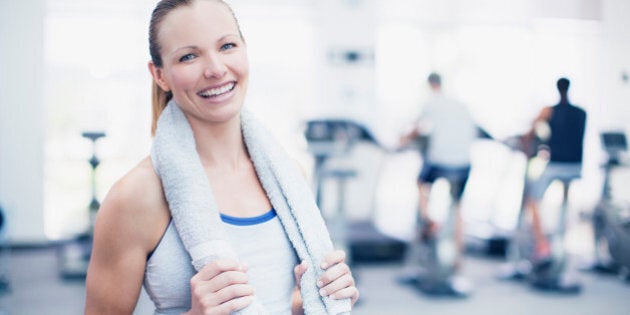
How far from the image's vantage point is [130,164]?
595cm

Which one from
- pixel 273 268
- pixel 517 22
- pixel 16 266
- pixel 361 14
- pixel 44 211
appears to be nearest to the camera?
pixel 273 268

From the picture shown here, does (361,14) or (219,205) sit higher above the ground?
(361,14)

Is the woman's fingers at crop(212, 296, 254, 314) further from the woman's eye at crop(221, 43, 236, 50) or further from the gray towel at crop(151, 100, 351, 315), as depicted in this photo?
the woman's eye at crop(221, 43, 236, 50)

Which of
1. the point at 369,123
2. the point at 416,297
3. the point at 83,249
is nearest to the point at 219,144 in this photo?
the point at 416,297

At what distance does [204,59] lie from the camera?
39.1 inches

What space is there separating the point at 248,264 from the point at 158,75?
15.1 inches

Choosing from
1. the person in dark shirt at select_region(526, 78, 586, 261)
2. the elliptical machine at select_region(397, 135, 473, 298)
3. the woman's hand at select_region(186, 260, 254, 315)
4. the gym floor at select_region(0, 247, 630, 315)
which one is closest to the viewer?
the woman's hand at select_region(186, 260, 254, 315)

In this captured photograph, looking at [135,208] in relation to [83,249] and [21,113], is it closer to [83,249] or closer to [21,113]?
[83,249]

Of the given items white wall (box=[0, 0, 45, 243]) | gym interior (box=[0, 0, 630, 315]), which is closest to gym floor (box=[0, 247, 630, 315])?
gym interior (box=[0, 0, 630, 315])

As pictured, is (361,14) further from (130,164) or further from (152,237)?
(152,237)

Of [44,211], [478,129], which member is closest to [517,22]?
[478,129]

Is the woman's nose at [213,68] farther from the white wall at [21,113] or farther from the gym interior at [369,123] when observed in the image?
the white wall at [21,113]

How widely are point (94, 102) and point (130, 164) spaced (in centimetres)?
72

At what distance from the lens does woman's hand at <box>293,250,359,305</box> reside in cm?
104
